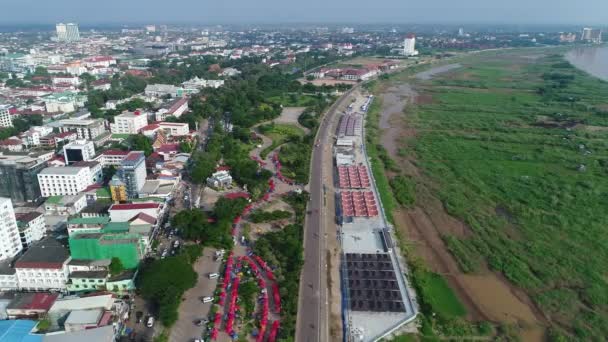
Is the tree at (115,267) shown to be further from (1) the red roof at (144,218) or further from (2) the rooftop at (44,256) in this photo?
(1) the red roof at (144,218)

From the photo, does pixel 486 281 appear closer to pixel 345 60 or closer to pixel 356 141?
pixel 356 141

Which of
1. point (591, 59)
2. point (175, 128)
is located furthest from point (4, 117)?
point (591, 59)

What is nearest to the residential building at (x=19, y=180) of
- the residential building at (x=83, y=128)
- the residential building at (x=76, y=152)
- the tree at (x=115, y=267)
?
the residential building at (x=76, y=152)

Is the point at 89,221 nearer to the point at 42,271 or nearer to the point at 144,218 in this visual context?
the point at 144,218

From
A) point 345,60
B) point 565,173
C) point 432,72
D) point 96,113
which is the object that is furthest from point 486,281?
point 345,60

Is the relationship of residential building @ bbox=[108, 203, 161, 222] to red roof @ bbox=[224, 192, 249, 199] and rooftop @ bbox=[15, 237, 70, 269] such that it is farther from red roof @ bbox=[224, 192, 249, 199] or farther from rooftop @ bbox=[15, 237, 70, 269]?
red roof @ bbox=[224, 192, 249, 199]
